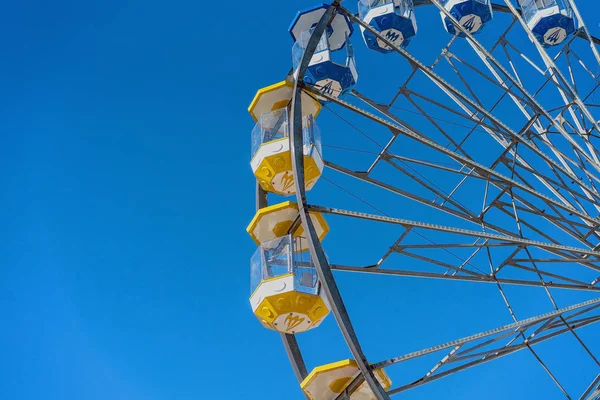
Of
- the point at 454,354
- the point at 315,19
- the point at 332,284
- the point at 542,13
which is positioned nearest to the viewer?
the point at 332,284

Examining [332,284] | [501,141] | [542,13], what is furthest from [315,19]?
[332,284]

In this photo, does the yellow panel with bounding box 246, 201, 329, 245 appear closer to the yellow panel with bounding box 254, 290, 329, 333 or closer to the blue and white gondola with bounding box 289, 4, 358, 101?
the yellow panel with bounding box 254, 290, 329, 333

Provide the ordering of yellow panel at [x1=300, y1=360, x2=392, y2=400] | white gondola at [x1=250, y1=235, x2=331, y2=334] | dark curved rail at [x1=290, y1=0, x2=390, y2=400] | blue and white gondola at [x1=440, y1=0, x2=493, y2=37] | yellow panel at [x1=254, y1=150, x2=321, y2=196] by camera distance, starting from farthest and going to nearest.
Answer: blue and white gondola at [x1=440, y1=0, x2=493, y2=37] < yellow panel at [x1=254, y1=150, x2=321, y2=196] < white gondola at [x1=250, y1=235, x2=331, y2=334] < yellow panel at [x1=300, y1=360, x2=392, y2=400] < dark curved rail at [x1=290, y1=0, x2=390, y2=400]

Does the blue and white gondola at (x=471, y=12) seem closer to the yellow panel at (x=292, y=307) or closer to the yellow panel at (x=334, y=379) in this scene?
the yellow panel at (x=292, y=307)

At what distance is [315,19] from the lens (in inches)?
538

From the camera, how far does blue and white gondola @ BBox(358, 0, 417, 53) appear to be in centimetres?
1555

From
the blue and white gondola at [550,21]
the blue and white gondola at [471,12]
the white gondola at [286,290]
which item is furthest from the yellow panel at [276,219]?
the blue and white gondola at [550,21]

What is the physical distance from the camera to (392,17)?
1552cm

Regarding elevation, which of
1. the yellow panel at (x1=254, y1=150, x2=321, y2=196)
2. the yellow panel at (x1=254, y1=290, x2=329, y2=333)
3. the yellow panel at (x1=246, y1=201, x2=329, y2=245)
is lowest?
the yellow panel at (x1=254, y1=290, x2=329, y2=333)

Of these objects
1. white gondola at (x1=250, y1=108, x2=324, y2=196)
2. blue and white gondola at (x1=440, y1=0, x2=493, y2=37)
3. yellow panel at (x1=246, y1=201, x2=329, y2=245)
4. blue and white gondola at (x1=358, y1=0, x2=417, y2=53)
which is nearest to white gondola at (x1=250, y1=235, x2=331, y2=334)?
yellow panel at (x1=246, y1=201, x2=329, y2=245)

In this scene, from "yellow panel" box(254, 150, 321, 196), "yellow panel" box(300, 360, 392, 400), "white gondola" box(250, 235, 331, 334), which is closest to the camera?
"yellow panel" box(300, 360, 392, 400)

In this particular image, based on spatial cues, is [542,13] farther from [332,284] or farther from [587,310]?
[332,284]

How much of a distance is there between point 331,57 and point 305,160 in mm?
3219

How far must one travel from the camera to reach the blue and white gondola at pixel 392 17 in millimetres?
15547
